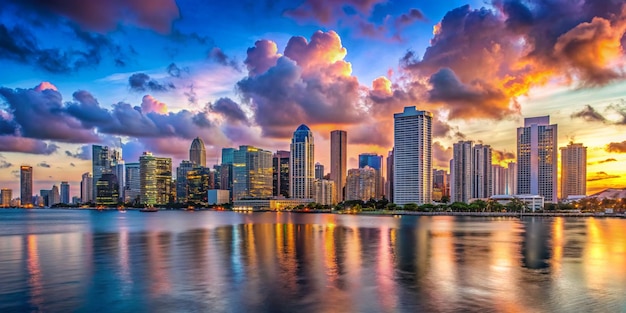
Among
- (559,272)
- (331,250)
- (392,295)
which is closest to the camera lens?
(392,295)

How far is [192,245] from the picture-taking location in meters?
64.7

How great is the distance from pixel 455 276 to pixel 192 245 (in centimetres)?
4077

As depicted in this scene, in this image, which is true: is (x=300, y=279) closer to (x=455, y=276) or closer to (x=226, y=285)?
(x=226, y=285)

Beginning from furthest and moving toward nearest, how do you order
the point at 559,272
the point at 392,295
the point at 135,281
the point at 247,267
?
the point at 247,267 < the point at 559,272 < the point at 135,281 < the point at 392,295

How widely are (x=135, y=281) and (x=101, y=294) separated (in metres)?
4.60

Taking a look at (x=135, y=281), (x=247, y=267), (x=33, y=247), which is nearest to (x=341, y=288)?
(x=247, y=267)

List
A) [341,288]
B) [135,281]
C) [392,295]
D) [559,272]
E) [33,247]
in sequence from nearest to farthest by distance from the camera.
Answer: [392,295]
[341,288]
[135,281]
[559,272]
[33,247]

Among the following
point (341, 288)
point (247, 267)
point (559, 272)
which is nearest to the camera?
point (341, 288)

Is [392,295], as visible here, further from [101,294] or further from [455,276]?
[101,294]

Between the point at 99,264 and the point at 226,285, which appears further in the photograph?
the point at 99,264

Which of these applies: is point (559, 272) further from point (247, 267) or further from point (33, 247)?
point (33, 247)

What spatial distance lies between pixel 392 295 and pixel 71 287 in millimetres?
25847

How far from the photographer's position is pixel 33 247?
62.6m

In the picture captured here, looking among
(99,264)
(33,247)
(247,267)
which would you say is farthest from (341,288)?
(33,247)
